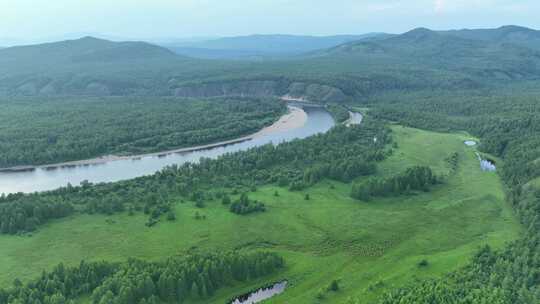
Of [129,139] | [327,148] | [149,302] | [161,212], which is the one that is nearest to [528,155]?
[327,148]

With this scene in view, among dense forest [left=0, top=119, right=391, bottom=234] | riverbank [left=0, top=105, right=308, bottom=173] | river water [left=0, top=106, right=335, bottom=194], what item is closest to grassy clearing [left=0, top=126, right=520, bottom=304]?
dense forest [left=0, top=119, right=391, bottom=234]

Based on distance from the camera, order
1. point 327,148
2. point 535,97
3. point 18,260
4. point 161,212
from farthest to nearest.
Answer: point 535,97, point 327,148, point 161,212, point 18,260

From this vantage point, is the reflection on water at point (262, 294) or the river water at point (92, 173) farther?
the river water at point (92, 173)

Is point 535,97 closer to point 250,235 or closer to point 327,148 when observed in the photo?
point 327,148

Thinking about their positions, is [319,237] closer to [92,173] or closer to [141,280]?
[141,280]

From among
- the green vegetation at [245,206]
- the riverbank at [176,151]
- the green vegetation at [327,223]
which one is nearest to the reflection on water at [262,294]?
the green vegetation at [327,223]

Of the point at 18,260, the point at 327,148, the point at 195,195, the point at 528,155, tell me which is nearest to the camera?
the point at 18,260

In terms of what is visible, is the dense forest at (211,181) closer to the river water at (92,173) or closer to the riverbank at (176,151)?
the river water at (92,173)

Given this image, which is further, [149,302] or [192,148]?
[192,148]
